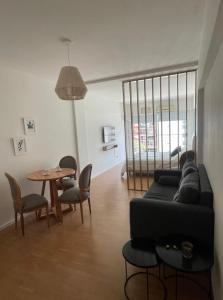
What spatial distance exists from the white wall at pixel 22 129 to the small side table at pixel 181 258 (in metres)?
2.71

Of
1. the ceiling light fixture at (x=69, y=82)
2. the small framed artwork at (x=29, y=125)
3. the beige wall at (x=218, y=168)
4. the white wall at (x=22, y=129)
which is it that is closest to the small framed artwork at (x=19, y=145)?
the white wall at (x=22, y=129)

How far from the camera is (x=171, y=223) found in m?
1.99

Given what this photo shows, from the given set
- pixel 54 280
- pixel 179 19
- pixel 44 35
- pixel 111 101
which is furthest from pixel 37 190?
pixel 111 101

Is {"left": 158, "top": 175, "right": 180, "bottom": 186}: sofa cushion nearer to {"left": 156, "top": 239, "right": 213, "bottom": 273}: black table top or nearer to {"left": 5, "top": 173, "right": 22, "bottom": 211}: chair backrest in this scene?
{"left": 156, "top": 239, "right": 213, "bottom": 273}: black table top

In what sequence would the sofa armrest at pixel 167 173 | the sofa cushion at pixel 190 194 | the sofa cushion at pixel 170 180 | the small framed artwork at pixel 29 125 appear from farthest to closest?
the small framed artwork at pixel 29 125 → the sofa armrest at pixel 167 173 → the sofa cushion at pixel 170 180 → the sofa cushion at pixel 190 194

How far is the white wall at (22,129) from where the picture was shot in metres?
3.19

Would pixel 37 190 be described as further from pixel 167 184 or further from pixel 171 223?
pixel 171 223

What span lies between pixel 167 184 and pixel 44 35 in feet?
9.29

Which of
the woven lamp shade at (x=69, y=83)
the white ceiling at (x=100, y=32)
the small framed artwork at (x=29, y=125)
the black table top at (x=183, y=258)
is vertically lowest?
the black table top at (x=183, y=258)

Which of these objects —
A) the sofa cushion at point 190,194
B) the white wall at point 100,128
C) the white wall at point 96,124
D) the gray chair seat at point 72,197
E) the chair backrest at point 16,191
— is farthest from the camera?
the white wall at point 100,128

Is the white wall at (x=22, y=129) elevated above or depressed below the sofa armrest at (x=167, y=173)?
above

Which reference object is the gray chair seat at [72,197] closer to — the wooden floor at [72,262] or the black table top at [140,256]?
the wooden floor at [72,262]

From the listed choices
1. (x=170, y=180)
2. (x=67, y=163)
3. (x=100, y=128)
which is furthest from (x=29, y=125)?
(x=100, y=128)

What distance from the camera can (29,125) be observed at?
3625 millimetres
